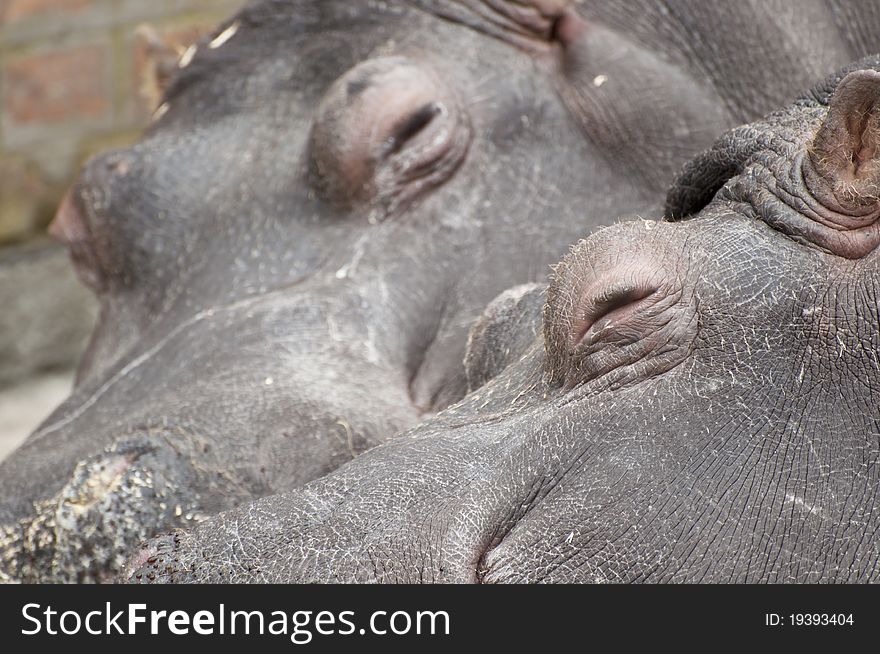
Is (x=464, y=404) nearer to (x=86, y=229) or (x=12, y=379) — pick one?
(x=86, y=229)

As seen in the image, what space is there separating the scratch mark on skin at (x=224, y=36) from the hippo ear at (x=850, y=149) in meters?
1.15

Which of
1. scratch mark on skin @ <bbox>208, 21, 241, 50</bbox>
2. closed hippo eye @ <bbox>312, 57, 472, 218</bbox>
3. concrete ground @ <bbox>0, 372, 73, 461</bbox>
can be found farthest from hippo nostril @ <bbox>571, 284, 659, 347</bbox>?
concrete ground @ <bbox>0, 372, 73, 461</bbox>

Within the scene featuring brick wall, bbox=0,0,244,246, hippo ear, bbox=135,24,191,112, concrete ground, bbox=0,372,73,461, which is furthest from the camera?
brick wall, bbox=0,0,244,246

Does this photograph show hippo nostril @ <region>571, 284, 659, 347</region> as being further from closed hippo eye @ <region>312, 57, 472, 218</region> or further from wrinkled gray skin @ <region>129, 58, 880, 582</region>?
closed hippo eye @ <region>312, 57, 472, 218</region>

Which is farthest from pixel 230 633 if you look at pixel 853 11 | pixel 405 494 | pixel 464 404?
pixel 853 11

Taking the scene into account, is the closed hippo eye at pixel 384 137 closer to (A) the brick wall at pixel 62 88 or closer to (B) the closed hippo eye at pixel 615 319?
(B) the closed hippo eye at pixel 615 319

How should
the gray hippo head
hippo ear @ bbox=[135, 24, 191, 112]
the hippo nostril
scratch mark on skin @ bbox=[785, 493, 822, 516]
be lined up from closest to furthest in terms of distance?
scratch mark on skin @ bbox=[785, 493, 822, 516] → the hippo nostril → the gray hippo head → hippo ear @ bbox=[135, 24, 191, 112]

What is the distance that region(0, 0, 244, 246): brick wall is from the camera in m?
4.11

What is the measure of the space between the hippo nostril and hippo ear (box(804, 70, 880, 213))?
0.16 meters

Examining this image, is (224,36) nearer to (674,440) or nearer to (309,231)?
(309,231)

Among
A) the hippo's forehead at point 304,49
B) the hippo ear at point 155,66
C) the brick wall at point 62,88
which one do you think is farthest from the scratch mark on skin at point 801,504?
the brick wall at point 62,88

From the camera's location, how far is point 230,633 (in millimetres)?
1167

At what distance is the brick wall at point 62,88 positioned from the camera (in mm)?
4109

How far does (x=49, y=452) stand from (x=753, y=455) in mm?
919
